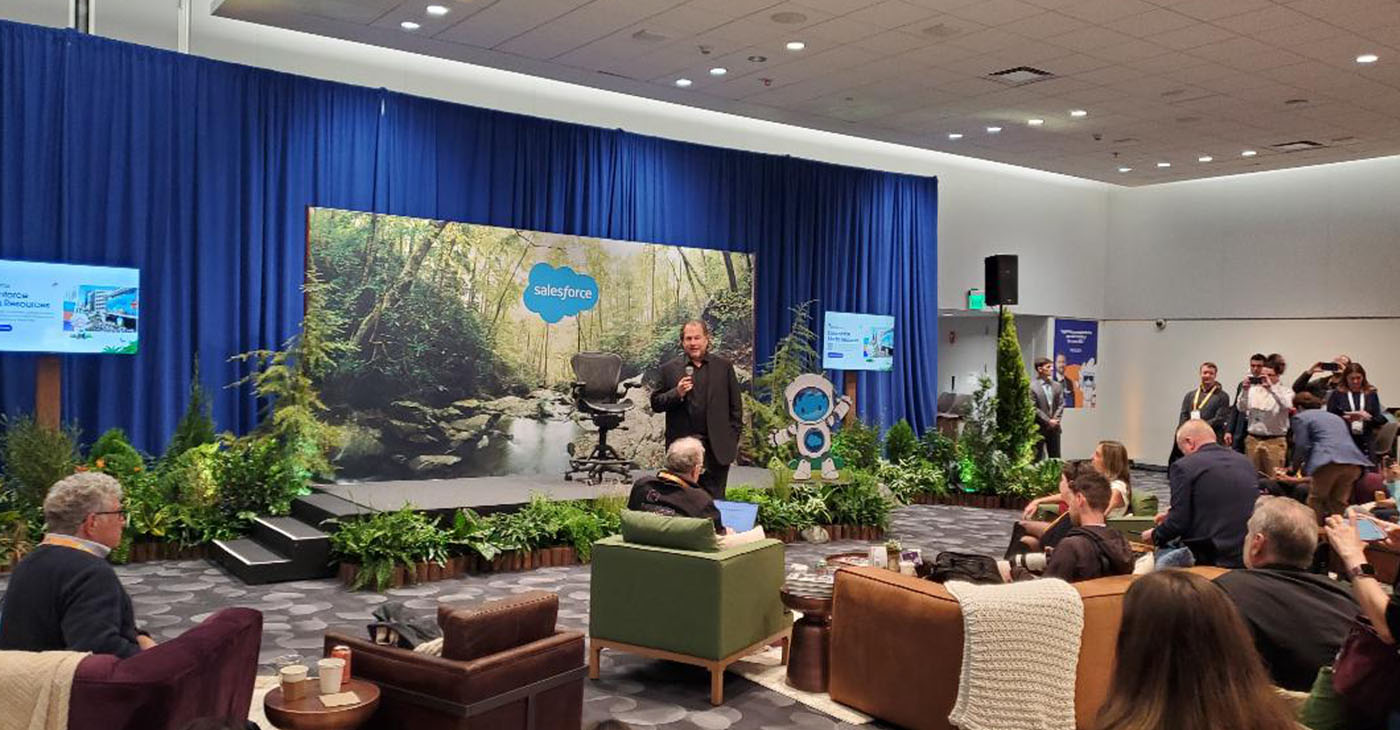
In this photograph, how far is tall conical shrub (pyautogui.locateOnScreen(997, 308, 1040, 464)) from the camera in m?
12.0

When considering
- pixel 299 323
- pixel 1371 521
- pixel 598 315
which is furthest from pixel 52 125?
pixel 1371 521

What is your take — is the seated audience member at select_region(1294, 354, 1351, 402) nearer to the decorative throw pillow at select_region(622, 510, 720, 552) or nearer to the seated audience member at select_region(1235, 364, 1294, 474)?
the seated audience member at select_region(1235, 364, 1294, 474)

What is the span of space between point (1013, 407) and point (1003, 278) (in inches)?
66.8

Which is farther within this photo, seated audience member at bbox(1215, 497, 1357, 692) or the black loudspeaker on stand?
the black loudspeaker on stand

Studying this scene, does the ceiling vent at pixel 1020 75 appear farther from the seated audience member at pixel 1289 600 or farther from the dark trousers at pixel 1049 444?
the seated audience member at pixel 1289 600

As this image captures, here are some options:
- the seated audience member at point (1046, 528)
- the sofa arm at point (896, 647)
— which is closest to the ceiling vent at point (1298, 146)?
the seated audience member at point (1046, 528)

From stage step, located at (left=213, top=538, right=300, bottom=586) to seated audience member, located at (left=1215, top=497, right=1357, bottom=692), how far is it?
18.5 ft

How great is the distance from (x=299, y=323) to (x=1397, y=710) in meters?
8.98

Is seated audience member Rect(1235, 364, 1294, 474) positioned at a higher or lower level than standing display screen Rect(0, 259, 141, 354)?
lower

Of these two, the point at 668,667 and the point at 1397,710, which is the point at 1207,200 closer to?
the point at 668,667

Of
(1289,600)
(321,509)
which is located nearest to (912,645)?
(1289,600)

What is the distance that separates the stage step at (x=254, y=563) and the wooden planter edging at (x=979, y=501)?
6.82 metres

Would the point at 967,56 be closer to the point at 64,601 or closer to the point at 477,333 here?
the point at 477,333

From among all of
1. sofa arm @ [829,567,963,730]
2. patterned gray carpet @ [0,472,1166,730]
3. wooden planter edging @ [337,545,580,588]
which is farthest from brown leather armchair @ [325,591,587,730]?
wooden planter edging @ [337,545,580,588]
